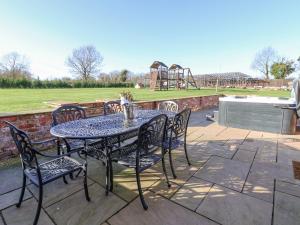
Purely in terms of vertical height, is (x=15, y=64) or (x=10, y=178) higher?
(x=15, y=64)

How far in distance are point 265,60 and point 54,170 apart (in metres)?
40.4

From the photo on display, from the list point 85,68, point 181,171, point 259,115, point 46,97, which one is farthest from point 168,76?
point 85,68

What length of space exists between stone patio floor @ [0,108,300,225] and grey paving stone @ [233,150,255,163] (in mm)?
16

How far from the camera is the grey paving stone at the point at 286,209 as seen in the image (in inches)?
58.2

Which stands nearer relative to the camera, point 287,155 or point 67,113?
point 67,113

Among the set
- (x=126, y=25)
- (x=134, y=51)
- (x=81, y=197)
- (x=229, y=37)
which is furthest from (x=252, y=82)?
(x=81, y=197)

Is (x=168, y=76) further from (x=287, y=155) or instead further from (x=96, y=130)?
(x=96, y=130)

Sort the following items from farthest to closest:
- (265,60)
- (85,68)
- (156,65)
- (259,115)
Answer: (85,68) → (265,60) → (156,65) → (259,115)

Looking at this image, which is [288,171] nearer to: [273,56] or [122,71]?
[122,71]

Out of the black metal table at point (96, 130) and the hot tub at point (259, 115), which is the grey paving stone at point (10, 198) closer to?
the black metal table at point (96, 130)

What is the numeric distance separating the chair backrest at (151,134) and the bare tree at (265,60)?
37.7 metres

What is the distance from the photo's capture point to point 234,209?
1.63 meters

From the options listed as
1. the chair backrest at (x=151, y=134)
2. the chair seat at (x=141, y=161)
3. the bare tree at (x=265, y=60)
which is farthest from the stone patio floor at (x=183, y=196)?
the bare tree at (x=265, y=60)

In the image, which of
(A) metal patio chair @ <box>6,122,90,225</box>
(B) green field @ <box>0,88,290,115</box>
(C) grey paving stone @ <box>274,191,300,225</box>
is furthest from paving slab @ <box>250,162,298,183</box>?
(B) green field @ <box>0,88,290,115</box>
